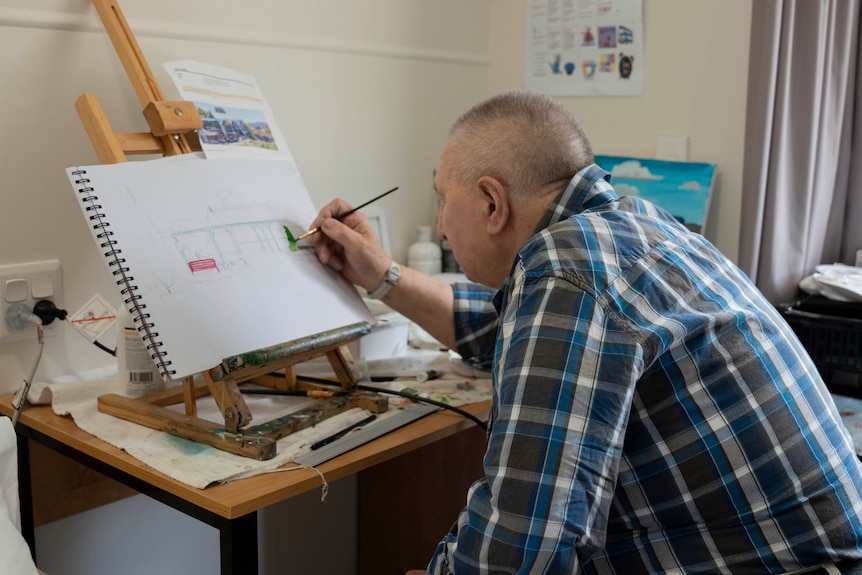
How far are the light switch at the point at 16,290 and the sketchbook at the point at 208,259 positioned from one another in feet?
0.69

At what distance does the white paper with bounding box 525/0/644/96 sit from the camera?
2215 mm

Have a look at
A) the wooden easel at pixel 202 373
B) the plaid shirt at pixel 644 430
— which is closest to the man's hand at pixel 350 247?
the wooden easel at pixel 202 373

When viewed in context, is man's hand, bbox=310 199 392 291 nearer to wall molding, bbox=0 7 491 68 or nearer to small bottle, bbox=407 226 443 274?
wall molding, bbox=0 7 491 68

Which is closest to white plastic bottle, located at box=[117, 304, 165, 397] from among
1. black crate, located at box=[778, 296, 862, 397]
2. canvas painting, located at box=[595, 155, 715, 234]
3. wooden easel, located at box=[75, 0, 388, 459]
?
wooden easel, located at box=[75, 0, 388, 459]

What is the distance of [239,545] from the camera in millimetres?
1163

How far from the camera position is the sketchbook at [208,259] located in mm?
1298

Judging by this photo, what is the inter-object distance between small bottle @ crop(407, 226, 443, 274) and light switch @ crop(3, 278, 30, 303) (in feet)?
3.24

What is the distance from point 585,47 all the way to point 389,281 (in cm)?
100

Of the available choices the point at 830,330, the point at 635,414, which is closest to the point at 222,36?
the point at 635,414

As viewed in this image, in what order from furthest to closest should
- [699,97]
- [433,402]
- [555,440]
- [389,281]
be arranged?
[699,97]
[389,281]
[433,402]
[555,440]

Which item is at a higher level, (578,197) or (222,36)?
(222,36)

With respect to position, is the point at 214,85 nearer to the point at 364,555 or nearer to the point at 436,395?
the point at 436,395

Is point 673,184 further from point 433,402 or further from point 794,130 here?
point 433,402

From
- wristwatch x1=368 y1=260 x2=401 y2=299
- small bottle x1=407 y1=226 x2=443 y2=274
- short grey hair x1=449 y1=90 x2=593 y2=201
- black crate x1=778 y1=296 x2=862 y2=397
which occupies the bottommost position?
black crate x1=778 y1=296 x2=862 y2=397
